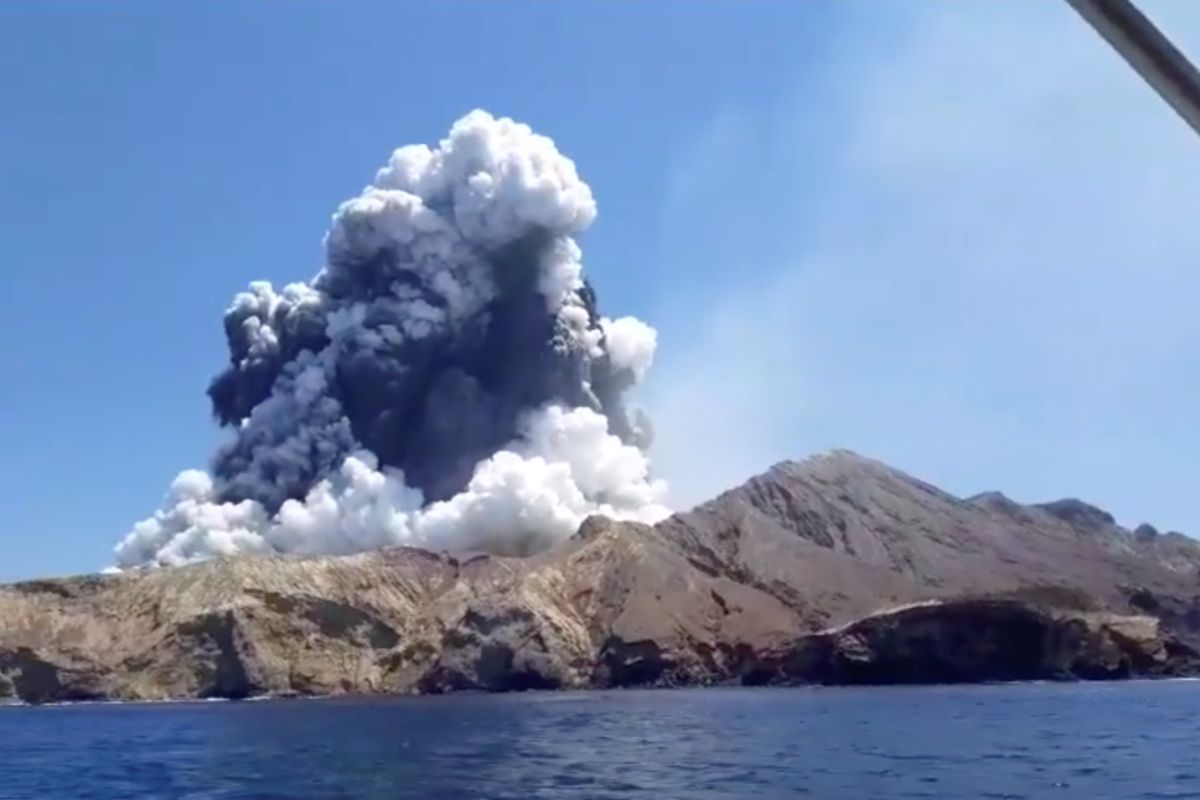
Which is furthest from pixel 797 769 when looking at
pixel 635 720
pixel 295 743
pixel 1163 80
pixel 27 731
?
pixel 27 731

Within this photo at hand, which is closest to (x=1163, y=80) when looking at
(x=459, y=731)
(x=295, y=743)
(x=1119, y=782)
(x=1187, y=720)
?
(x=1119, y=782)

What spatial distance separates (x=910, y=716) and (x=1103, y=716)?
50.7ft

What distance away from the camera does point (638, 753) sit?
273 feet

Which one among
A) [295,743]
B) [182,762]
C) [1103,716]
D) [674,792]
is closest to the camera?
[674,792]

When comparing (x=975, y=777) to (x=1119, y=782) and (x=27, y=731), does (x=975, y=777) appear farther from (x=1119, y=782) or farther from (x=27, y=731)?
(x=27, y=731)

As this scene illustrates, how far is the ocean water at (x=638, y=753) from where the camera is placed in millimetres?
62125

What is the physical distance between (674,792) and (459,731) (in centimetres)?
5862

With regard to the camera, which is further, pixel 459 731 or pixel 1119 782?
pixel 459 731

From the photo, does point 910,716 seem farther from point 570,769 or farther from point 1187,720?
point 570,769

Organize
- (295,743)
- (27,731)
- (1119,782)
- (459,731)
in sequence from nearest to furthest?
→ (1119,782), (295,743), (459,731), (27,731)

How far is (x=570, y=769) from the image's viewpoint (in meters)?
71.8

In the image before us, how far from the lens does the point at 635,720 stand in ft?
420

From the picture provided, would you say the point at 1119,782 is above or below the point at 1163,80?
below

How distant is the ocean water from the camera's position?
62.1 m
